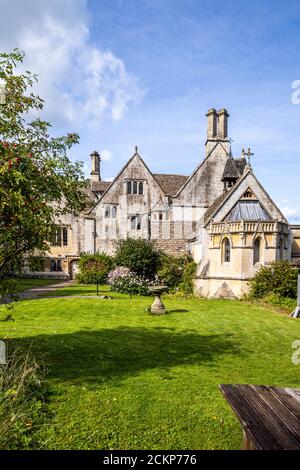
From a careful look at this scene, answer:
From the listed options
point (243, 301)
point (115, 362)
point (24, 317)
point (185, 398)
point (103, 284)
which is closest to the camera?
point (185, 398)

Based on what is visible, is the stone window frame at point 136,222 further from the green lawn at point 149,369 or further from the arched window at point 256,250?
the green lawn at point 149,369

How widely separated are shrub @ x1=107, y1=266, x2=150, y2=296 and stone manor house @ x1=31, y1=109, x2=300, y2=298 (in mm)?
4471

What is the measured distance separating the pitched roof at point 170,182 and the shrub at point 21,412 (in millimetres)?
30076

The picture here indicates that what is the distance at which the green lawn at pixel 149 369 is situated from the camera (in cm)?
589

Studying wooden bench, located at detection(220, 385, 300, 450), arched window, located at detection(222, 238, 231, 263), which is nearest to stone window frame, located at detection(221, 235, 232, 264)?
arched window, located at detection(222, 238, 231, 263)

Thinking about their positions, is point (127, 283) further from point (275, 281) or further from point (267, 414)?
point (267, 414)

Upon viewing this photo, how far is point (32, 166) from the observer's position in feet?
23.9

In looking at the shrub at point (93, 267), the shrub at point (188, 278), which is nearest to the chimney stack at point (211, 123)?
the shrub at point (188, 278)

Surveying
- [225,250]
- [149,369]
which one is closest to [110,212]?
[225,250]

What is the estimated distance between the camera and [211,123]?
3569 cm

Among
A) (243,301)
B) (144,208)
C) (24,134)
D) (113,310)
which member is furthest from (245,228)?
(24,134)

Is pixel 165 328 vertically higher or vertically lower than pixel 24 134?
lower
